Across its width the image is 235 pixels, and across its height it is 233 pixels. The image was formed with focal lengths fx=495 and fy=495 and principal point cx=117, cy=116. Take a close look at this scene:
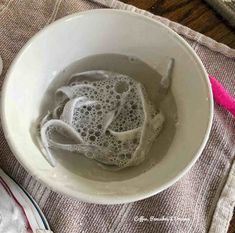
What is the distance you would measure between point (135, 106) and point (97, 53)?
0.07 m

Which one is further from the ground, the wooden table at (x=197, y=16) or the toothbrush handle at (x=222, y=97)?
the wooden table at (x=197, y=16)

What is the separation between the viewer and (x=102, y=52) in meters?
0.52

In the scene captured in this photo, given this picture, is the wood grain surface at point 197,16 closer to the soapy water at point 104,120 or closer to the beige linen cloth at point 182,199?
the beige linen cloth at point 182,199

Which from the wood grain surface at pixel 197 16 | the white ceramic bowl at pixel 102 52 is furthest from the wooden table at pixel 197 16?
the white ceramic bowl at pixel 102 52

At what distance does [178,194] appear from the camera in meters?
0.51

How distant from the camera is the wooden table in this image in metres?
0.58

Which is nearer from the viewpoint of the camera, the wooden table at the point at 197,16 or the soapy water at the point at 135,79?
the soapy water at the point at 135,79

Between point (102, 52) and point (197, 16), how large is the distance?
0.14 metres

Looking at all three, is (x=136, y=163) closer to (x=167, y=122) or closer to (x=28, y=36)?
(x=167, y=122)

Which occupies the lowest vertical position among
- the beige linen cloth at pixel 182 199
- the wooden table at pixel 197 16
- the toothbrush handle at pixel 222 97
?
the beige linen cloth at pixel 182 199

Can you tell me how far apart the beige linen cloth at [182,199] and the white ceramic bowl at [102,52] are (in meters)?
0.05

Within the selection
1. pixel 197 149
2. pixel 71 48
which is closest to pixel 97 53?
pixel 71 48

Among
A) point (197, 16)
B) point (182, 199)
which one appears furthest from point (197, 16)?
point (182, 199)

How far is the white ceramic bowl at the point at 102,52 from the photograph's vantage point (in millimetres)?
429
